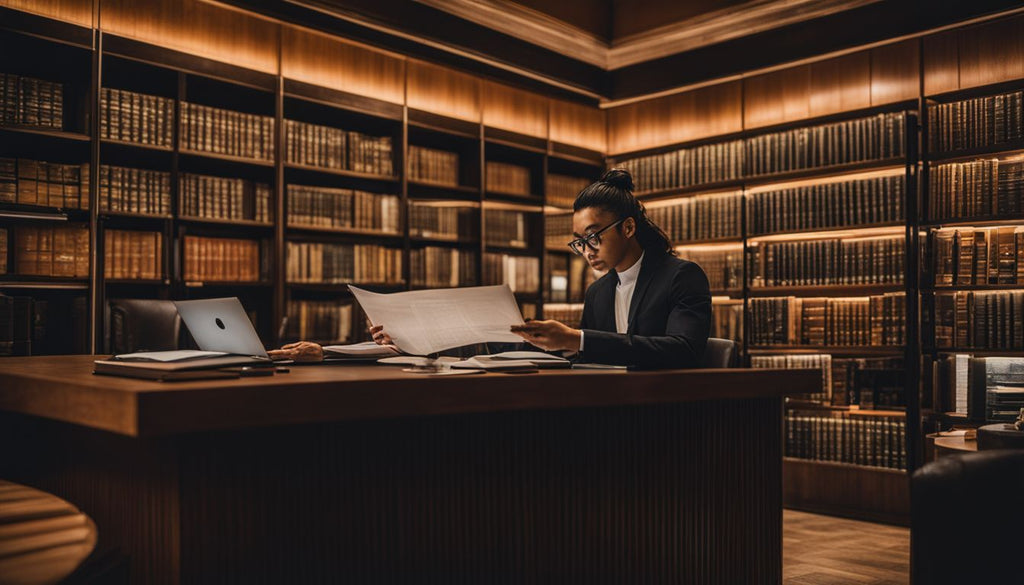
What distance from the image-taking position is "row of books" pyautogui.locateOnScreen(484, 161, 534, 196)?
5.75 meters

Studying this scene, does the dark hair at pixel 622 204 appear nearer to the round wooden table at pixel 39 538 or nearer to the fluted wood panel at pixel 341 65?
the round wooden table at pixel 39 538

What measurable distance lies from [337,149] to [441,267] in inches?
39.7

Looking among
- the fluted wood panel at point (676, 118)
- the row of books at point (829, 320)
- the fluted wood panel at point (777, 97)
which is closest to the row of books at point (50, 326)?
the row of books at point (829, 320)

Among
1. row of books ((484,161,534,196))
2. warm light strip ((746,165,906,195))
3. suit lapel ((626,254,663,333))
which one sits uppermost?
row of books ((484,161,534,196))

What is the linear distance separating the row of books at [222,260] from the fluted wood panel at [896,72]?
3.65m

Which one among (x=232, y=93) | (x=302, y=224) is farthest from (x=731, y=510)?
(x=232, y=93)

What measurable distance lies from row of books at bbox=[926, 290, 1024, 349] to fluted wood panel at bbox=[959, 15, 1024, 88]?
1.14 meters

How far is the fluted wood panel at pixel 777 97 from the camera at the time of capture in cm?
527

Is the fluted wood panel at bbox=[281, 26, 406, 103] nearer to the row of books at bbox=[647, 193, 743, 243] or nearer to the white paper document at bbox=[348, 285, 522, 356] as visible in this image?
the row of books at bbox=[647, 193, 743, 243]

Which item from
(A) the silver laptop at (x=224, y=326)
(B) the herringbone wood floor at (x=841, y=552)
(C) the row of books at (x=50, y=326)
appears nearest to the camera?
(A) the silver laptop at (x=224, y=326)

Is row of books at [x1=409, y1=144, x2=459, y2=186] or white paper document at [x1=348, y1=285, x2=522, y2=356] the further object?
row of books at [x1=409, y1=144, x2=459, y2=186]

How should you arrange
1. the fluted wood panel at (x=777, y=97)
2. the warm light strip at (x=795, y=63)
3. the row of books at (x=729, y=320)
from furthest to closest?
the row of books at (x=729, y=320), the fluted wood panel at (x=777, y=97), the warm light strip at (x=795, y=63)

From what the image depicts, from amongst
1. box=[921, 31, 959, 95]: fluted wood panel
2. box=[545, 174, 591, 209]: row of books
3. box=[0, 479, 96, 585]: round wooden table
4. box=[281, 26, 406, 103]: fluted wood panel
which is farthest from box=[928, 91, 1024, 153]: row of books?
box=[0, 479, 96, 585]: round wooden table

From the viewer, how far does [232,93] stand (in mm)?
4613
